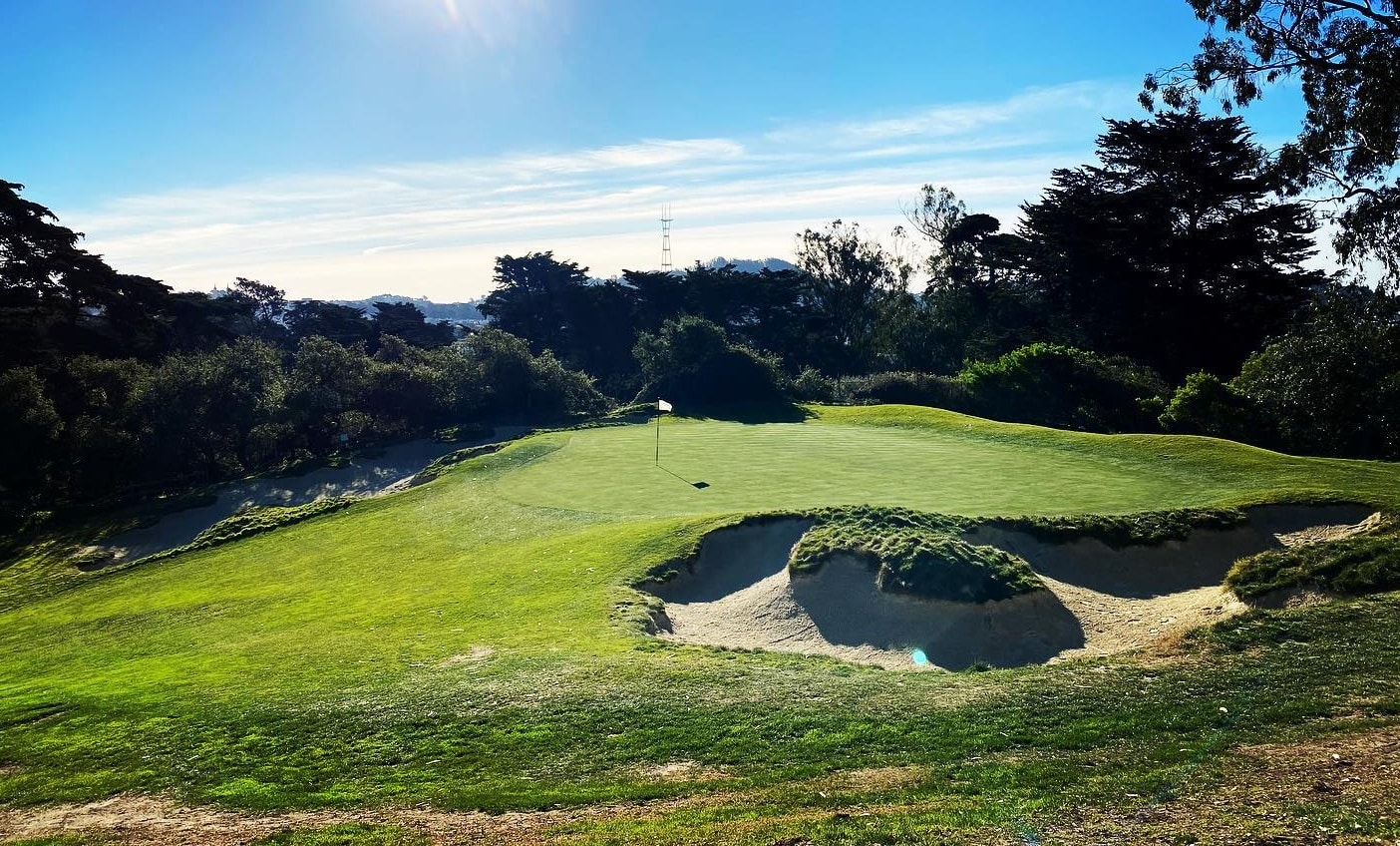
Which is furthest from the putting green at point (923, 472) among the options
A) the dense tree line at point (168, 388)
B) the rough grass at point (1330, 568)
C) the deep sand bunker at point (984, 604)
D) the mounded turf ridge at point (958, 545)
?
the dense tree line at point (168, 388)

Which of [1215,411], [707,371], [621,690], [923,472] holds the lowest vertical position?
[621,690]

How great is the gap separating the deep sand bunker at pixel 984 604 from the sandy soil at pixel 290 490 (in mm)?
23925

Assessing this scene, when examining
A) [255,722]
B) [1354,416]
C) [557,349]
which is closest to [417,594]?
[255,722]

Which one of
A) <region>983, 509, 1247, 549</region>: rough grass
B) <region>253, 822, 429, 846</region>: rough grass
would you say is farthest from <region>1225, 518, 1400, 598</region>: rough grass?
<region>253, 822, 429, 846</region>: rough grass

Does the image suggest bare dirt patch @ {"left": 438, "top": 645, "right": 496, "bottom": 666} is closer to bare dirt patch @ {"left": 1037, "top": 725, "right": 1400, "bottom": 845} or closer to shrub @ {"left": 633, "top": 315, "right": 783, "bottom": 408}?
bare dirt patch @ {"left": 1037, "top": 725, "right": 1400, "bottom": 845}

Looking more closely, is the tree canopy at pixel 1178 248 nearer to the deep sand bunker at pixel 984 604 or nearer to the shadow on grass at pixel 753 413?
the shadow on grass at pixel 753 413

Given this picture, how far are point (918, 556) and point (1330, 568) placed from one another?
6.90 m

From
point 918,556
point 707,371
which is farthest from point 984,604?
point 707,371

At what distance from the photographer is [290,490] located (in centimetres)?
4025

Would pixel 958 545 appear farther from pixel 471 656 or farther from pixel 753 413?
pixel 753 413

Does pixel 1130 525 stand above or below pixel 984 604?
above

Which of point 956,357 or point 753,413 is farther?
point 956,357

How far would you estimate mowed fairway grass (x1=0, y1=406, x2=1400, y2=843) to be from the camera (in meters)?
9.04

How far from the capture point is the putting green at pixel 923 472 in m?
20.9
